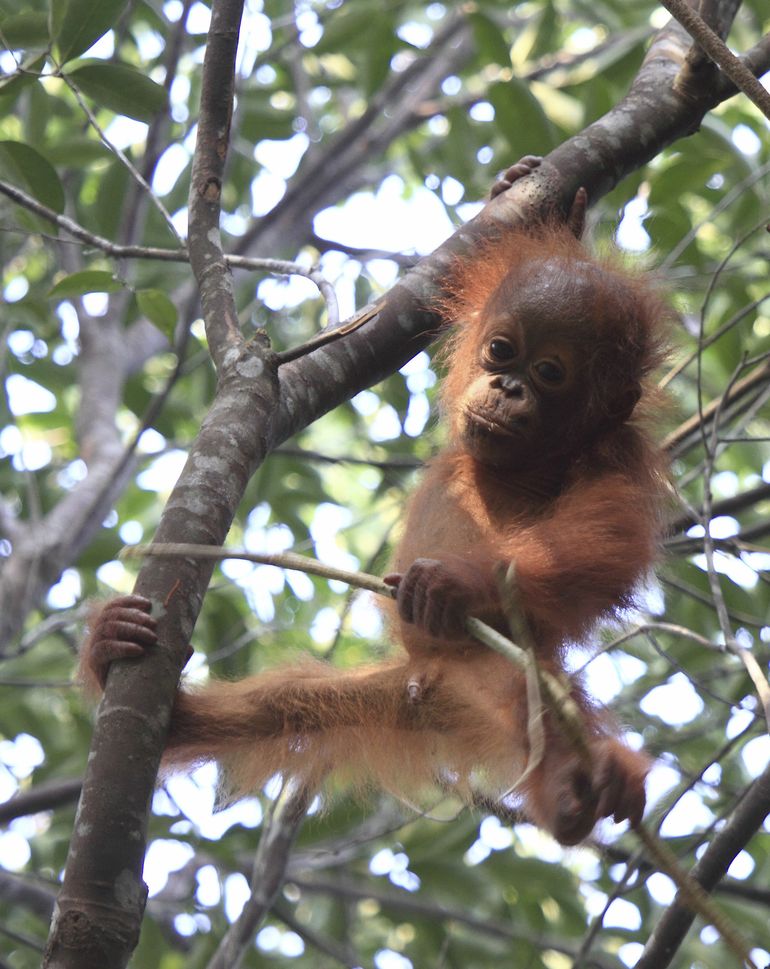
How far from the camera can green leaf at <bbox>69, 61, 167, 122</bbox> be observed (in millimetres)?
3607

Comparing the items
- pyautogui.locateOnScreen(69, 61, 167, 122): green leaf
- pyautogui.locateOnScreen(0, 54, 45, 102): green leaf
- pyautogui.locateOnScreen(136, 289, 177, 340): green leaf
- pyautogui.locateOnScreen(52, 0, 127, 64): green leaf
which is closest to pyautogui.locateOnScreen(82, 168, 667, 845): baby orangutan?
pyautogui.locateOnScreen(136, 289, 177, 340): green leaf

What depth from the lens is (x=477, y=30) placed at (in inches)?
208

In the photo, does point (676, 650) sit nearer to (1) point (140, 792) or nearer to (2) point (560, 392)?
(2) point (560, 392)

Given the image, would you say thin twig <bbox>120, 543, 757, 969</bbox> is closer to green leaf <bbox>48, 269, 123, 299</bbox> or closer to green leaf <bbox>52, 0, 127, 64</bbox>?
green leaf <bbox>48, 269, 123, 299</bbox>

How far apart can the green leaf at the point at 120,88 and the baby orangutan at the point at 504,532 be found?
112 centimetres

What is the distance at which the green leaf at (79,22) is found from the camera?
3441 mm

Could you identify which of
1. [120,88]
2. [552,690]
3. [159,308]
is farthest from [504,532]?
[552,690]

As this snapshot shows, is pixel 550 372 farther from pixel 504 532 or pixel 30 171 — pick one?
pixel 30 171

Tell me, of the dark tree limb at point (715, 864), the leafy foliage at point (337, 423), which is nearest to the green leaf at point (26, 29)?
the leafy foliage at point (337, 423)

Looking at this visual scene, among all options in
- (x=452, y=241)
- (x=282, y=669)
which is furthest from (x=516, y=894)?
(x=452, y=241)

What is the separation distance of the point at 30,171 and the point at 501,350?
1629 millimetres

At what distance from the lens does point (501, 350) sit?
391cm

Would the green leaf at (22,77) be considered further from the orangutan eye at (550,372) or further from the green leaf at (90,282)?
the orangutan eye at (550,372)

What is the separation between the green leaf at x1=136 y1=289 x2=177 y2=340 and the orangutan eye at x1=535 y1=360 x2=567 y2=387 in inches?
46.9
